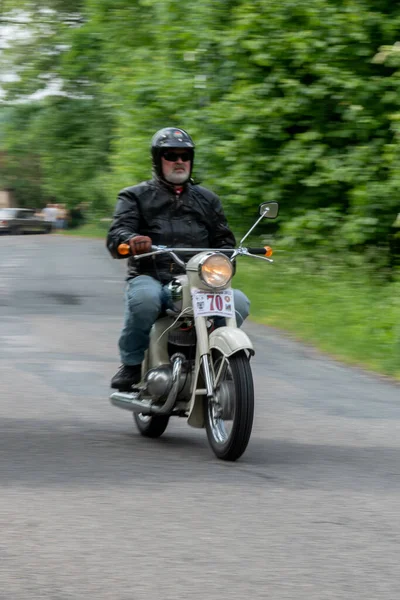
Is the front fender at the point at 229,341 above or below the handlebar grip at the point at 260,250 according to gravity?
below

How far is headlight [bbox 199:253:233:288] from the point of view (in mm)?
6633

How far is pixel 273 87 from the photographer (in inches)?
696

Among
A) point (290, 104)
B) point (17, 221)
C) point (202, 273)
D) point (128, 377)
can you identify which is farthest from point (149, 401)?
point (17, 221)

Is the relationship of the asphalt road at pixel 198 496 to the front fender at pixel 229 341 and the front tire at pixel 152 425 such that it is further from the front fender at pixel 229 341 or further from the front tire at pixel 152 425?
the front fender at pixel 229 341

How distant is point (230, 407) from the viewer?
6.37 metres

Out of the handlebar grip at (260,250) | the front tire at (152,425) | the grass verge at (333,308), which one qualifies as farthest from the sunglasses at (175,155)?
the grass verge at (333,308)

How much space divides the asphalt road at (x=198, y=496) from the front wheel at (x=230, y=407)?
134 mm

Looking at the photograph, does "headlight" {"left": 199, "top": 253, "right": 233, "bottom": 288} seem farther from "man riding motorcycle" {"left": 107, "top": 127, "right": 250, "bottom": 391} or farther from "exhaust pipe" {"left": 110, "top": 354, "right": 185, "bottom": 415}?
"exhaust pipe" {"left": 110, "top": 354, "right": 185, "bottom": 415}

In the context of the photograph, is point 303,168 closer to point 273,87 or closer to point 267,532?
point 273,87

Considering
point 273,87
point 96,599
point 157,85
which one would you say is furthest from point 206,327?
point 157,85

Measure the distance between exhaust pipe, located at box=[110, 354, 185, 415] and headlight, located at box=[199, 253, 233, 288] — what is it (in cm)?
57

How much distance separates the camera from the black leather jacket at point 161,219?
725 centimetres

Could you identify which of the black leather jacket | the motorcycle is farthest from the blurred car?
the motorcycle

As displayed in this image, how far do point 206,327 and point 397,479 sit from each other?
1.31 meters
